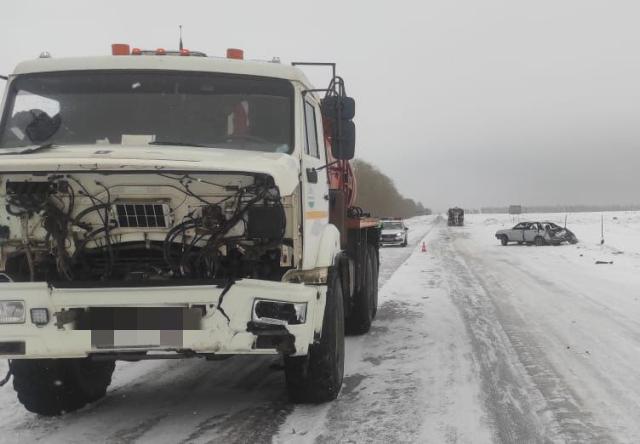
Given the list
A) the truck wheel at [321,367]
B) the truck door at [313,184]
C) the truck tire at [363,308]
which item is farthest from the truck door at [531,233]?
the truck wheel at [321,367]

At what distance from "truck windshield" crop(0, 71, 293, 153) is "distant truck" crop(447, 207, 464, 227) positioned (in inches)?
2737

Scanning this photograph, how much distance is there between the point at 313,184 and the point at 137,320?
166cm

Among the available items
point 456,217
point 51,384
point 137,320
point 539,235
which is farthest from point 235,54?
point 456,217

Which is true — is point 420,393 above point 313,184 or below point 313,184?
below

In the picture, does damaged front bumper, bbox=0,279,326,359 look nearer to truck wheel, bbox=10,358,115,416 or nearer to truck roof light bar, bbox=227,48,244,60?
truck wheel, bbox=10,358,115,416

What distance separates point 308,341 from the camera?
3916mm

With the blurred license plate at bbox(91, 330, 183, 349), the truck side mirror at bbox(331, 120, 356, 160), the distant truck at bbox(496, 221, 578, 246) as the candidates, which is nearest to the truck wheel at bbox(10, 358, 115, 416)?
the blurred license plate at bbox(91, 330, 183, 349)

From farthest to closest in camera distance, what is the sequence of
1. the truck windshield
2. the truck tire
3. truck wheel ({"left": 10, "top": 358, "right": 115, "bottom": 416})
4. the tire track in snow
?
the truck tire → truck wheel ({"left": 10, "top": 358, "right": 115, "bottom": 416}) → the truck windshield → the tire track in snow

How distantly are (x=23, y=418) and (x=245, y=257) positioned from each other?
2459mm

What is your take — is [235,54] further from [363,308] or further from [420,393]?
[363,308]

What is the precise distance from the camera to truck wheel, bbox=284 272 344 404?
4609mm

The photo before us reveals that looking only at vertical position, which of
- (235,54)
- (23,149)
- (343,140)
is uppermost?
(235,54)

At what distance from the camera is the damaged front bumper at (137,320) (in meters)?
3.62

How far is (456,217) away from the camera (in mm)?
72125
